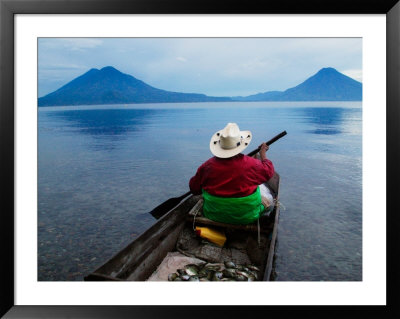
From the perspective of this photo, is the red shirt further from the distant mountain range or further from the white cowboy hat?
the distant mountain range

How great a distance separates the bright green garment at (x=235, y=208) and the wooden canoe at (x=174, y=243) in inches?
5.4

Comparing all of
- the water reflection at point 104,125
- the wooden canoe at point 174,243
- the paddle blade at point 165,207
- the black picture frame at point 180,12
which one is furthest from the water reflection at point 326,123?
the black picture frame at point 180,12

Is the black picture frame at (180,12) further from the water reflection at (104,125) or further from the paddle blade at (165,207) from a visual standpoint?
the water reflection at (104,125)

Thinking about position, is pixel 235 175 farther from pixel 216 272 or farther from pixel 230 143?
pixel 216 272

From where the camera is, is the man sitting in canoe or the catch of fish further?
the man sitting in canoe

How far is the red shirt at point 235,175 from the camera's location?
4.62 metres

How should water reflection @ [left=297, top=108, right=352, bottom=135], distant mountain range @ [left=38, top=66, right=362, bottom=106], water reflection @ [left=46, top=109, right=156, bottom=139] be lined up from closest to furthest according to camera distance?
water reflection @ [left=297, top=108, right=352, bottom=135] < water reflection @ [left=46, top=109, right=156, bottom=139] < distant mountain range @ [left=38, top=66, right=362, bottom=106]

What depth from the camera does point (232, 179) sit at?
4.63 m

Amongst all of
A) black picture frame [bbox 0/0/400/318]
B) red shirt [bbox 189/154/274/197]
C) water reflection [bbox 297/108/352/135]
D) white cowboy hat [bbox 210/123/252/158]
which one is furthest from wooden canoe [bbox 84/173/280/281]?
water reflection [bbox 297/108/352/135]

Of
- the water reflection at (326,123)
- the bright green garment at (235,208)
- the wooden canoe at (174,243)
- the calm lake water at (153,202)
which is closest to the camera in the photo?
the wooden canoe at (174,243)

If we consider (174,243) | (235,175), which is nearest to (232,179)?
(235,175)

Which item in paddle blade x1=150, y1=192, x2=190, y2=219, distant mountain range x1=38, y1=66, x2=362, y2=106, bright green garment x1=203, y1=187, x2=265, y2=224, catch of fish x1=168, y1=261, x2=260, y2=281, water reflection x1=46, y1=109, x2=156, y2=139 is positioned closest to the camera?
catch of fish x1=168, y1=261, x2=260, y2=281

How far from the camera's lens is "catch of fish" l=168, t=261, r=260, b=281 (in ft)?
14.0

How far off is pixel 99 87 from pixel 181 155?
603ft
